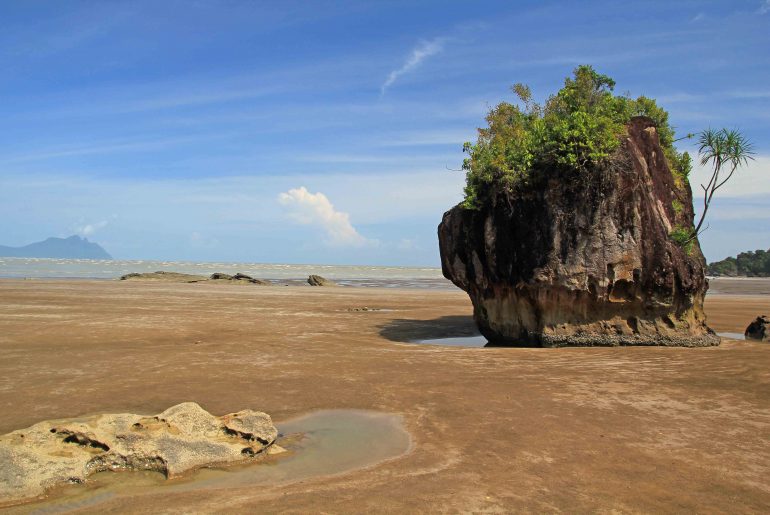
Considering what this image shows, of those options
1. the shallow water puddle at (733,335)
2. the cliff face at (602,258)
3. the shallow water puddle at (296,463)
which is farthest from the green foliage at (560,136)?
the shallow water puddle at (296,463)

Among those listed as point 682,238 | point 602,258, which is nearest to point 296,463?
point 602,258

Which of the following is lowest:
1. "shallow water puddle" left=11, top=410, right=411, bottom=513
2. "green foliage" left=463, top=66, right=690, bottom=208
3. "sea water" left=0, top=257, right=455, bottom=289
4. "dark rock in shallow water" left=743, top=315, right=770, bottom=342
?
"shallow water puddle" left=11, top=410, right=411, bottom=513

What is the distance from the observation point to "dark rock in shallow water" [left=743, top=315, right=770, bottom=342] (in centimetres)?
1839

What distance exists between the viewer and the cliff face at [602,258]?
1625 centimetres

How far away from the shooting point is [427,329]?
870 inches

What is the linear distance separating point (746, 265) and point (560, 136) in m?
110

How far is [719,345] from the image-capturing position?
1684 centimetres

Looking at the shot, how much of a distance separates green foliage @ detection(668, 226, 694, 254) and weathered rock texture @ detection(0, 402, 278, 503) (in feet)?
46.4

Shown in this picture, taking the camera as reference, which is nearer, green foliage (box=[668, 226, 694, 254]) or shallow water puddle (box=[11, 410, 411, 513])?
shallow water puddle (box=[11, 410, 411, 513])

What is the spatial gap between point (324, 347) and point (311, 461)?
363 inches

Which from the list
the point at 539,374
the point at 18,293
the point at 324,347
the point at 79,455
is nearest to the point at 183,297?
the point at 18,293

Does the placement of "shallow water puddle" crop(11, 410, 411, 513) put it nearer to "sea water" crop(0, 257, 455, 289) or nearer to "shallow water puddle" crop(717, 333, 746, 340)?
"shallow water puddle" crop(717, 333, 746, 340)

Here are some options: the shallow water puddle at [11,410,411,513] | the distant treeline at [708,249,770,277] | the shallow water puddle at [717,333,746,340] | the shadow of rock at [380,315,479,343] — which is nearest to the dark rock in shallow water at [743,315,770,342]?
the shallow water puddle at [717,333,746,340]

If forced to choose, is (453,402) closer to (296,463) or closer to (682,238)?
(296,463)
